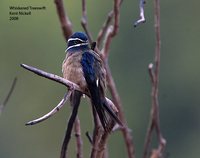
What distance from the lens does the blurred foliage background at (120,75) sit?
1543 cm

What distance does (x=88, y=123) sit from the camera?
13961 millimetres

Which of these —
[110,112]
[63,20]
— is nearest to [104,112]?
[110,112]

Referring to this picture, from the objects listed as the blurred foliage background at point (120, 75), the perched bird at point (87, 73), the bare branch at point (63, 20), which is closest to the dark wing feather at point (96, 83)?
the perched bird at point (87, 73)

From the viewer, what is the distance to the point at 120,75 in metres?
18.3

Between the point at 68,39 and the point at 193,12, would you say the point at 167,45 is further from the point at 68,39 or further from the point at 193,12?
the point at 68,39

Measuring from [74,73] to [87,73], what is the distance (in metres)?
0.08

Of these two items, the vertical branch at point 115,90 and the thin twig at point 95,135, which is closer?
the thin twig at point 95,135

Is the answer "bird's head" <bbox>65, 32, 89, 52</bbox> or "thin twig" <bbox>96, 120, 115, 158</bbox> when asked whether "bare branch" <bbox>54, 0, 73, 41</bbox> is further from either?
"thin twig" <bbox>96, 120, 115, 158</bbox>

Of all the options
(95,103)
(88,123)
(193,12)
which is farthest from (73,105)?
(193,12)

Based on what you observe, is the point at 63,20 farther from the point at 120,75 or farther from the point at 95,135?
the point at 120,75

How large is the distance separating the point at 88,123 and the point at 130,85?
5217mm

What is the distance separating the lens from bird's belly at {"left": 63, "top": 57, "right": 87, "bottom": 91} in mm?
3513

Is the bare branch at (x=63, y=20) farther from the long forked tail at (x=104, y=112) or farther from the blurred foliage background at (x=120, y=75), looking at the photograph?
the blurred foliage background at (x=120, y=75)

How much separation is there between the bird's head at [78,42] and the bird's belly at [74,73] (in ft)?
0.27
